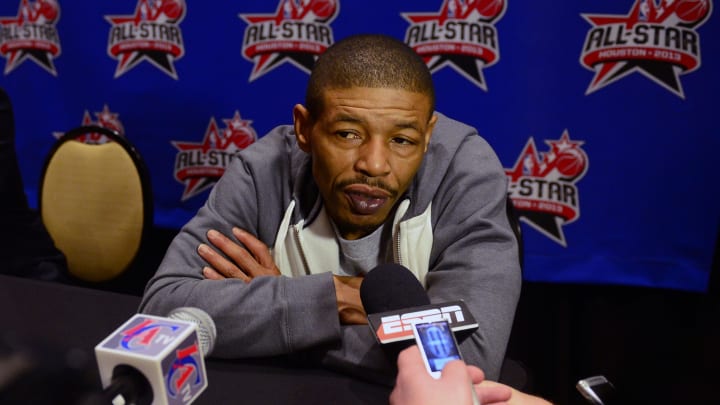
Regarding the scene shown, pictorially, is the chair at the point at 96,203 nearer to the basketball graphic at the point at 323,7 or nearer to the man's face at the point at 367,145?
the basketball graphic at the point at 323,7

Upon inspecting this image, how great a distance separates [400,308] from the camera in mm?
871

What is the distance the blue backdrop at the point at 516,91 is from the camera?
1.79 m

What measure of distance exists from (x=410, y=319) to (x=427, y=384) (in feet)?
0.42

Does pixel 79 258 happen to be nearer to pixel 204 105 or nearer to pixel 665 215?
pixel 204 105

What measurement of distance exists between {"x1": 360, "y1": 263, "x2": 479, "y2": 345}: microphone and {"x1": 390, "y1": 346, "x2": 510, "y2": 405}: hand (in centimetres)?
5

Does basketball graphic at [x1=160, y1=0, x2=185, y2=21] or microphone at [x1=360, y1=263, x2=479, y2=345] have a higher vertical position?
basketball graphic at [x1=160, y1=0, x2=185, y2=21]

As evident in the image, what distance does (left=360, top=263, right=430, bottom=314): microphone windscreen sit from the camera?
2.90ft

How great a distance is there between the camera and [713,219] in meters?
1.83

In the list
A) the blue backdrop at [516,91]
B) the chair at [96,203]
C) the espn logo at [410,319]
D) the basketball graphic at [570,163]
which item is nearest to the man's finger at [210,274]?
the espn logo at [410,319]

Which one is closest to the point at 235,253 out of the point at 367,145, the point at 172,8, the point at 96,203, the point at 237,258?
the point at 237,258

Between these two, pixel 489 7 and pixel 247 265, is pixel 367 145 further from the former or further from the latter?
pixel 489 7

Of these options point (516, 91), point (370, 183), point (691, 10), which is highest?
point (691, 10)

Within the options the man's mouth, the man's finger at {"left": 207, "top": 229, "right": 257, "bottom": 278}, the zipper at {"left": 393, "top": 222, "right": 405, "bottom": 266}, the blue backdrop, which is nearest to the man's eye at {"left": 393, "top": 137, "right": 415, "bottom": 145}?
the man's mouth

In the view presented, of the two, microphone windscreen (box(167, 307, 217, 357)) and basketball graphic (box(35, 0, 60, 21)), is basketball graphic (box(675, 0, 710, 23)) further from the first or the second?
basketball graphic (box(35, 0, 60, 21))
